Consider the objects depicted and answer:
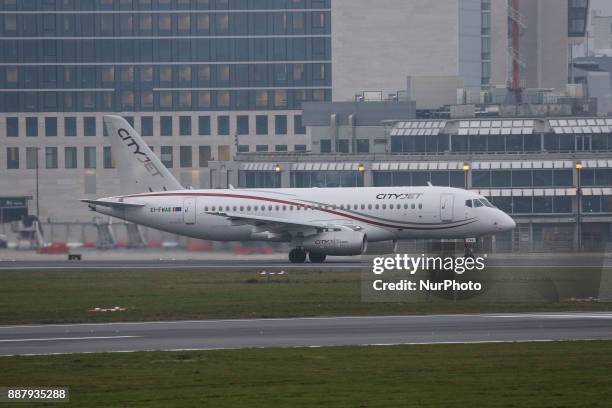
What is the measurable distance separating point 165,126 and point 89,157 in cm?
1023

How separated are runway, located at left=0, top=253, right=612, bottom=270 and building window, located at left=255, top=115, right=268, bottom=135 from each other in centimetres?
8473

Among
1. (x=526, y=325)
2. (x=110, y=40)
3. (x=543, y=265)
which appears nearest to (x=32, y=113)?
(x=110, y=40)

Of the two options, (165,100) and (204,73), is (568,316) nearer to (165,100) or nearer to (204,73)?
(204,73)

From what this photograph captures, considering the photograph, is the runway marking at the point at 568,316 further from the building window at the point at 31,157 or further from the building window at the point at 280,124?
the building window at the point at 31,157

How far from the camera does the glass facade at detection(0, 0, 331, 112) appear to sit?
523 feet

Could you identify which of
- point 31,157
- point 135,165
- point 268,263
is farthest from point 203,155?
point 268,263

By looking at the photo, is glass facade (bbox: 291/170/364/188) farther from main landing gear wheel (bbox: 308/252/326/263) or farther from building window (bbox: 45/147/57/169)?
building window (bbox: 45/147/57/169)

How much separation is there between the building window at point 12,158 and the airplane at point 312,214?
86.2 metres

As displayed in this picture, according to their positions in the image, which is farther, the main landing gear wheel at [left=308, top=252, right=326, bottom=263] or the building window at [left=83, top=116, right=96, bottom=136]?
the building window at [left=83, top=116, right=96, bottom=136]

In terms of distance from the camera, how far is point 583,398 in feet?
83.7

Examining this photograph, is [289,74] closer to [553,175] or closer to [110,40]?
[110,40]

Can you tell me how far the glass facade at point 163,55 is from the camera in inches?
6280

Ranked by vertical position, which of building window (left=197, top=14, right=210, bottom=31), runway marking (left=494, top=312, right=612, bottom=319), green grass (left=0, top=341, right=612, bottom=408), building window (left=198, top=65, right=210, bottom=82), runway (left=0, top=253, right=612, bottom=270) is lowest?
runway (left=0, top=253, right=612, bottom=270)

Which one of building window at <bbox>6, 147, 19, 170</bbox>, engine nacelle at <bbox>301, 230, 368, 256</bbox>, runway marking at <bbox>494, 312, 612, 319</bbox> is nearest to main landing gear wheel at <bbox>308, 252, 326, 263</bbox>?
engine nacelle at <bbox>301, 230, 368, 256</bbox>
